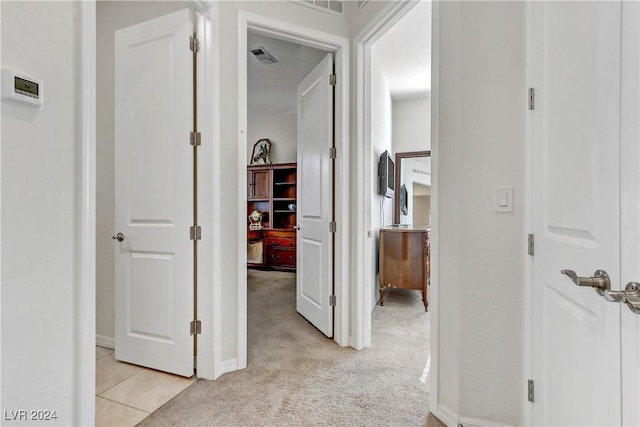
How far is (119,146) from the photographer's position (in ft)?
7.34

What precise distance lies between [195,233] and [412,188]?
11.4 ft

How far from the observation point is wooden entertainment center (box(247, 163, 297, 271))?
5516mm

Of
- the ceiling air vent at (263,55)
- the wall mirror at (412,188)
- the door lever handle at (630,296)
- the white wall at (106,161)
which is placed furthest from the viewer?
the wall mirror at (412,188)

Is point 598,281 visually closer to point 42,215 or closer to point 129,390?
point 42,215

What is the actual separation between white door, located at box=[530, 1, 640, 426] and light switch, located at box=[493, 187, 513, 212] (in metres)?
0.12

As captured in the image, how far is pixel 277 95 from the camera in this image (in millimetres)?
5262

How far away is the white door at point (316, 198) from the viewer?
258cm

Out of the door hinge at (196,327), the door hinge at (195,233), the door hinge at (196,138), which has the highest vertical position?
the door hinge at (196,138)

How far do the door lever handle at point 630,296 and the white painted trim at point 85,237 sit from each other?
1.50 meters

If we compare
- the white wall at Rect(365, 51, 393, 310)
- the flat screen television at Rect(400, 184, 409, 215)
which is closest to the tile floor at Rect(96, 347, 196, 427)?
the white wall at Rect(365, 51, 393, 310)

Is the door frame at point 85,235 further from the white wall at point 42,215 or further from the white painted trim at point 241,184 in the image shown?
the white painted trim at point 241,184

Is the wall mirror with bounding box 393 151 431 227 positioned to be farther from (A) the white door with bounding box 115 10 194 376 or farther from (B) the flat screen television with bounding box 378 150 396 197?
(A) the white door with bounding box 115 10 194 376

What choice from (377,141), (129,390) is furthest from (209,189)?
(377,141)

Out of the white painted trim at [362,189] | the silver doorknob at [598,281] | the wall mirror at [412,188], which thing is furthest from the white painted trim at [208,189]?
the wall mirror at [412,188]
